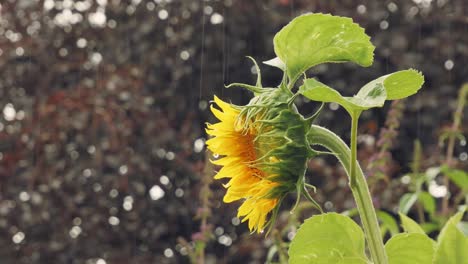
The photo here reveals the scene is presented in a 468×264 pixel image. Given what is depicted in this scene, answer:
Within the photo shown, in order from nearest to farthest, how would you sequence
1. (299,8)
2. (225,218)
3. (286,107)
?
(286,107)
(225,218)
(299,8)

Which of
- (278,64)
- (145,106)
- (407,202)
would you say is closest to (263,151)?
(278,64)

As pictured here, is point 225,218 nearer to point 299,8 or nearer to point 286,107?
point 299,8

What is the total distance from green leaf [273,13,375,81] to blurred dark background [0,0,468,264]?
2133 mm

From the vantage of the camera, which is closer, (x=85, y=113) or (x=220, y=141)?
(x=220, y=141)

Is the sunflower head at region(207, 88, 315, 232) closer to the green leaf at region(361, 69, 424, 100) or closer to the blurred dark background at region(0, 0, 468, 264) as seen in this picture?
the green leaf at region(361, 69, 424, 100)

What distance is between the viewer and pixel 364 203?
58 cm

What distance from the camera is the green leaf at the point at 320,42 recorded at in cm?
58

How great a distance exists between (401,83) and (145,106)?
7.89 feet

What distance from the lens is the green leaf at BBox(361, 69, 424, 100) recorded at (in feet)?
1.88

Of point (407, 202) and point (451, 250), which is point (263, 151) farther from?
point (407, 202)

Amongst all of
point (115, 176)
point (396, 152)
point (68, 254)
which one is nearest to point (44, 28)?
point (115, 176)

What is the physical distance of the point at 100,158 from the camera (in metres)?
2.87

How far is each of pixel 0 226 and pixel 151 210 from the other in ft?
1.65

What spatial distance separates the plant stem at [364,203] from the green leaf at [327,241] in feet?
0.08
